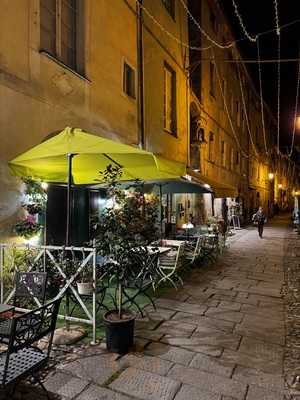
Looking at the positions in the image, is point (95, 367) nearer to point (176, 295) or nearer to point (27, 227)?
point (27, 227)

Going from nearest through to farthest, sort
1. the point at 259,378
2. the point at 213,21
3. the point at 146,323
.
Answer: the point at 259,378 → the point at 146,323 → the point at 213,21

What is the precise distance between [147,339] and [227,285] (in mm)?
3621

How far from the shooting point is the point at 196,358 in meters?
4.09

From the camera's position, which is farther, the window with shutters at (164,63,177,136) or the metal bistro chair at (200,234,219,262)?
the window with shutters at (164,63,177,136)

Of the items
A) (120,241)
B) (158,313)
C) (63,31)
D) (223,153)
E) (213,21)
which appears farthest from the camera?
(223,153)

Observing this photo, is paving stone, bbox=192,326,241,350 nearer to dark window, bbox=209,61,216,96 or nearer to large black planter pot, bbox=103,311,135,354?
large black planter pot, bbox=103,311,135,354

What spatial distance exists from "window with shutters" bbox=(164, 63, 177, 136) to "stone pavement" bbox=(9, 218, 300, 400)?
8.19m

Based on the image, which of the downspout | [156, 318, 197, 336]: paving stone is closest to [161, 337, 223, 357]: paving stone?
[156, 318, 197, 336]: paving stone

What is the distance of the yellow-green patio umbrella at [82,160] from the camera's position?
4.99 meters

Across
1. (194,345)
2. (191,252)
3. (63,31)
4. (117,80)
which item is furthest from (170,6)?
(194,345)

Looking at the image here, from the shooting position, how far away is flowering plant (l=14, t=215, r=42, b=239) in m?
6.06

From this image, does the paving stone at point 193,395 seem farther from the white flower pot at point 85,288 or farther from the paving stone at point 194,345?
the white flower pot at point 85,288

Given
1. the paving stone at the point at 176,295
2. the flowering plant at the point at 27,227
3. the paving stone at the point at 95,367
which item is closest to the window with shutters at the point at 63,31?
the flowering plant at the point at 27,227

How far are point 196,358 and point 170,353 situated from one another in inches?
12.8
